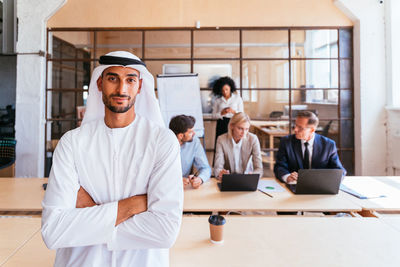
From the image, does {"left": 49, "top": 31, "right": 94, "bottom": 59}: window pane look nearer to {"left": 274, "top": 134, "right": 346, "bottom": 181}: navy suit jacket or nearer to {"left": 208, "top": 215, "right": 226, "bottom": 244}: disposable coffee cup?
{"left": 274, "top": 134, "right": 346, "bottom": 181}: navy suit jacket

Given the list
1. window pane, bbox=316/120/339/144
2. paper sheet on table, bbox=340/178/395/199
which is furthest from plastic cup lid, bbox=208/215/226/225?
window pane, bbox=316/120/339/144

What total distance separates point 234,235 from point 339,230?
2.02 ft

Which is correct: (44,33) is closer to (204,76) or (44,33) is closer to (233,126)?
(204,76)

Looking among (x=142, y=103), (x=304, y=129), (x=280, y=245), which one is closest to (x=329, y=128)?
(x=304, y=129)

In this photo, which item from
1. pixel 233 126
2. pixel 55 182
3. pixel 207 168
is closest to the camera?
pixel 55 182

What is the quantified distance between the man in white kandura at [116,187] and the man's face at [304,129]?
1839mm

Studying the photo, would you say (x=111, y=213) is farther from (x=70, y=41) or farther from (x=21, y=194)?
(x=70, y=41)

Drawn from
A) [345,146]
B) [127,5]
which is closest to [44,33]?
[127,5]

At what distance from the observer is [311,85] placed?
478 centimetres

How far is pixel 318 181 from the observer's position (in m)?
1.98

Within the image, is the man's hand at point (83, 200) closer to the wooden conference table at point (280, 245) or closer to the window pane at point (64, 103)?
the wooden conference table at point (280, 245)

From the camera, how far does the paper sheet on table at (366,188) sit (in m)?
2.04

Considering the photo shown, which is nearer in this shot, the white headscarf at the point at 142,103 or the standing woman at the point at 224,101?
the white headscarf at the point at 142,103

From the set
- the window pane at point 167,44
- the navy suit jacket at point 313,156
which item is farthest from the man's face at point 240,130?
the window pane at point 167,44
